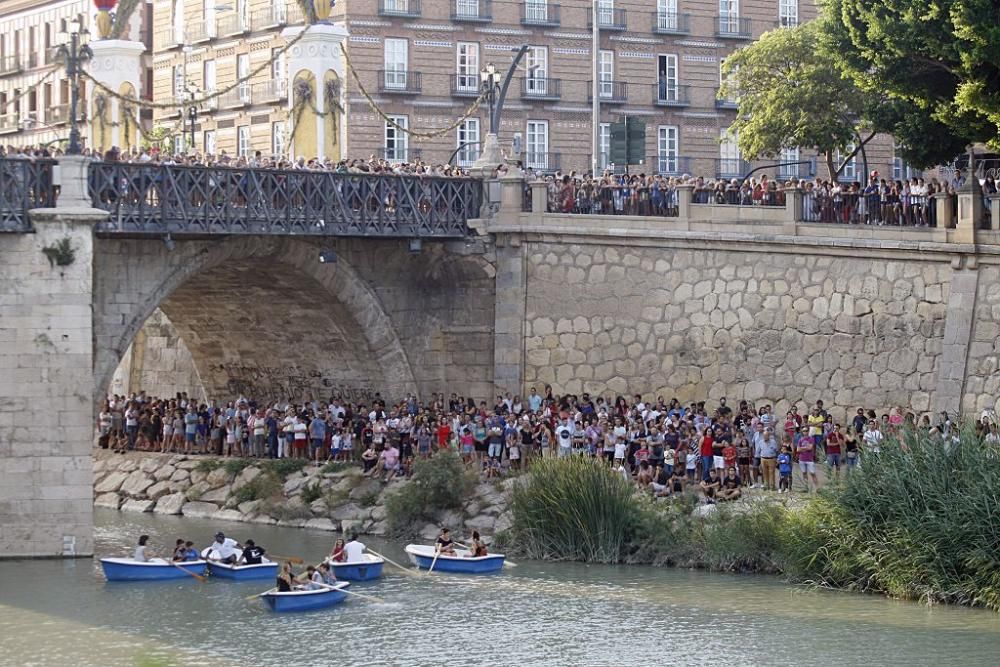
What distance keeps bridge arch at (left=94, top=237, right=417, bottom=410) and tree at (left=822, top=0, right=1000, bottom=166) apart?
39.4 ft

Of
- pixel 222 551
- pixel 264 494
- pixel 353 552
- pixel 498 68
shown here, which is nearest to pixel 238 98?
pixel 498 68

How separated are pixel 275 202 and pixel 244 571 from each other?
8941mm

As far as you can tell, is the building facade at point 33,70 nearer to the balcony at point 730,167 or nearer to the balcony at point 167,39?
the balcony at point 167,39

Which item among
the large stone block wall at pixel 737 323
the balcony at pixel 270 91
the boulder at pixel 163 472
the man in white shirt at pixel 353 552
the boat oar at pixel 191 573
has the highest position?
the balcony at pixel 270 91

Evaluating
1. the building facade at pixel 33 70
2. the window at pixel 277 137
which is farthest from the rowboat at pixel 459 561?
the building facade at pixel 33 70

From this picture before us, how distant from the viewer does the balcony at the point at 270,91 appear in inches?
2450

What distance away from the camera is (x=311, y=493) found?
4247 cm

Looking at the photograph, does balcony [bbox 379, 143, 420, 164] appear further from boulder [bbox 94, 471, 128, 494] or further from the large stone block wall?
the large stone block wall

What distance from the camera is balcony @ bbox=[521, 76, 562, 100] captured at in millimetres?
64331

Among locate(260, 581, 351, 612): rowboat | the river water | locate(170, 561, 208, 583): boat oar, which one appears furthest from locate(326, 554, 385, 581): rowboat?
locate(170, 561, 208, 583): boat oar

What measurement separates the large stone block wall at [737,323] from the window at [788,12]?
26.7 meters

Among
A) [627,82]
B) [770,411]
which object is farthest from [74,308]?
[627,82]

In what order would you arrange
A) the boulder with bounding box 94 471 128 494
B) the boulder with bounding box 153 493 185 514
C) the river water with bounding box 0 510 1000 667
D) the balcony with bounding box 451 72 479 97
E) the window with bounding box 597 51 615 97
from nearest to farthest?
the river water with bounding box 0 510 1000 667, the boulder with bounding box 153 493 185 514, the boulder with bounding box 94 471 128 494, the balcony with bounding box 451 72 479 97, the window with bounding box 597 51 615 97

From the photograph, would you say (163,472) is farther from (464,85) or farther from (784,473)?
(464,85)
